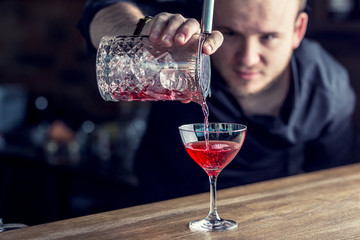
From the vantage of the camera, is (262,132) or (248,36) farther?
(262,132)

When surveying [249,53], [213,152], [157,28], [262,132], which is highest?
[157,28]

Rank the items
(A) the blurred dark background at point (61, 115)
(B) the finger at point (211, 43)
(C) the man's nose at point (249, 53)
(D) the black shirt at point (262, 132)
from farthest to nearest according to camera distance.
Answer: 1. (A) the blurred dark background at point (61, 115)
2. (D) the black shirt at point (262, 132)
3. (C) the man's nose at point (249, 53)
4. (B) the finger at point (211, 43)

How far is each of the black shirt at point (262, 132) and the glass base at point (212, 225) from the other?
0.97 m

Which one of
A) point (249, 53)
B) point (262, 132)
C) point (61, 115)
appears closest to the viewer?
point (249, 53)

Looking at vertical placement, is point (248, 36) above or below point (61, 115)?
above

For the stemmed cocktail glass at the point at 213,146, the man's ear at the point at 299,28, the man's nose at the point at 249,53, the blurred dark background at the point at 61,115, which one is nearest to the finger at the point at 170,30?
the stemmed cocktail glass at the point at 213,146

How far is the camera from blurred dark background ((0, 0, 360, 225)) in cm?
301

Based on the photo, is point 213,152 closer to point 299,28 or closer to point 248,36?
point 248,36

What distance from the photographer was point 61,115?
4.35 metres

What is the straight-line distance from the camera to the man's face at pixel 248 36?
1962 mm

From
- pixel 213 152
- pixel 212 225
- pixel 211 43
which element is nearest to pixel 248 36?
pixel 211 43

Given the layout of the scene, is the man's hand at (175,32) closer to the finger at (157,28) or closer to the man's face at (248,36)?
the finger at (157,28)

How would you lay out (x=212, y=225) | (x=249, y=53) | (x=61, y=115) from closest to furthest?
(x=212, y=225), (x=249, y=53), (x=61, y=115)

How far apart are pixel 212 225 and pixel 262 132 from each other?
1059mm
